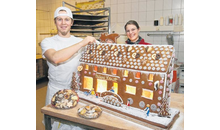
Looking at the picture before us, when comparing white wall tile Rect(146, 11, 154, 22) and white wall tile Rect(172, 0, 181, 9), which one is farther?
white wall tile Rect(146, 11, 154, 22)

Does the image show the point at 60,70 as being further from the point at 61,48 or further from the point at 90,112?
the point at 90,112

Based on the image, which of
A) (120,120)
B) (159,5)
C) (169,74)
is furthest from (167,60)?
(159,5)

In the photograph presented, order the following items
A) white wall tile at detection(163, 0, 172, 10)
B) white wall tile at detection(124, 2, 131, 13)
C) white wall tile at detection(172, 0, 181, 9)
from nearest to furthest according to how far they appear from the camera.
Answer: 1. white wall tile at detection(172, 0, 181, 9)
2. white wall tile at detection(163, 0, 172, 10)
3. white wall tile at detection(124, 2, 131, 13)

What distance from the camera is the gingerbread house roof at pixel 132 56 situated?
1.25 m

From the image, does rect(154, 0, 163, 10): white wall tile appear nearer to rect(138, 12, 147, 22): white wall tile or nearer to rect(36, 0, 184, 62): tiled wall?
rect(36, 0, 184, 62): tiled wall

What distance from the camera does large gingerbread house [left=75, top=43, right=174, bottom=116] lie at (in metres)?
1.25

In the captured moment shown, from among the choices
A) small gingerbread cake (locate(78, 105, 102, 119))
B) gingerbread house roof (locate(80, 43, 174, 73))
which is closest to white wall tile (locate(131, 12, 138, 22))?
gingerbread house roof (locate(80, 43, 174, 73))

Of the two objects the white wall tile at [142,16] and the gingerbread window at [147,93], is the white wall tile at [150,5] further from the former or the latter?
the gingerbread window at [147,93]

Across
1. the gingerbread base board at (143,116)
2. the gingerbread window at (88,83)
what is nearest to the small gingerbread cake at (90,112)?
the gingerbread base board at (143,116)

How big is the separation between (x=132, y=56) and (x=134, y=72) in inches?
5.6

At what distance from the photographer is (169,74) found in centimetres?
127

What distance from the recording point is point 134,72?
53.9 inches

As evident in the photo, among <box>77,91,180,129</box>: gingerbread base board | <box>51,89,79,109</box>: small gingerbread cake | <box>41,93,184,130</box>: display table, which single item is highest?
<box>51,89,79,109</box>: small gingerbread cake

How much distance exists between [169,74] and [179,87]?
123 inches
